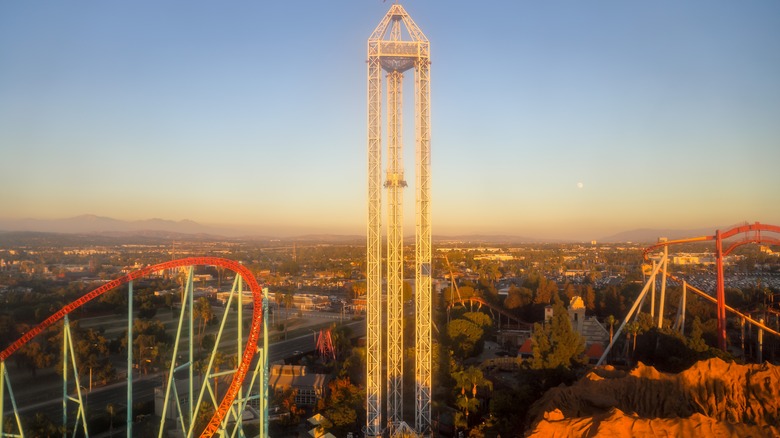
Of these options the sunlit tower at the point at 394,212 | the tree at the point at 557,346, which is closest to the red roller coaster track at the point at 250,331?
the sunlit tower at the point at 394,212

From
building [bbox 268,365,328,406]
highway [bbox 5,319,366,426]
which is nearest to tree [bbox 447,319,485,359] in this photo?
building [bbox 268,365,328,406]

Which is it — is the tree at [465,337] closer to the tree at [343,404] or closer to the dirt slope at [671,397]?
the tree at [343,404]

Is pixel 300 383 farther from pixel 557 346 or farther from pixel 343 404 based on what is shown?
pixel 557 346

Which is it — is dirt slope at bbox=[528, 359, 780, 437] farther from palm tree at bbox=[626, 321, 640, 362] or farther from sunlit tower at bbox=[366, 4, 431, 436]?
palm tree at bbox=[626, 321, 640, 362]

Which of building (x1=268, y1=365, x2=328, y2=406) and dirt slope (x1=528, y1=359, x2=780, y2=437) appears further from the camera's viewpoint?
building (x1=268, y1=365, x2=328, y2=406)

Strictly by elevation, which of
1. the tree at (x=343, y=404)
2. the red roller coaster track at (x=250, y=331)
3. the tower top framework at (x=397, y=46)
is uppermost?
the tower top framework at (x=397, y=46)

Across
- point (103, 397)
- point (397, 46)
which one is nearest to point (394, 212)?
point (397, 46)
